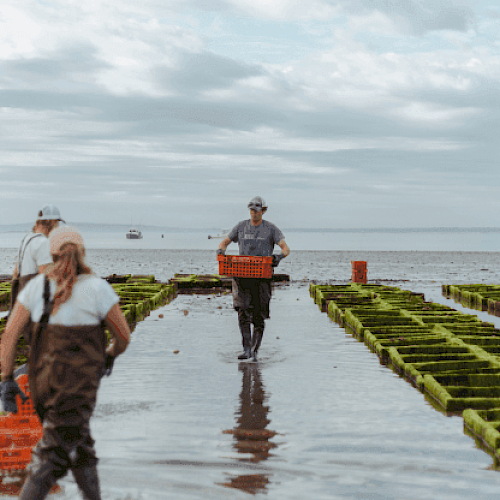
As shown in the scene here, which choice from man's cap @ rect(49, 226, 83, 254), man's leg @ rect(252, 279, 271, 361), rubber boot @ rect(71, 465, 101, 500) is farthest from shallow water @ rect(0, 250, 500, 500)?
man's cap @ rect(49, 226, 83, 254)

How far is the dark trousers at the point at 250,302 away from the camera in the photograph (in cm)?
1057

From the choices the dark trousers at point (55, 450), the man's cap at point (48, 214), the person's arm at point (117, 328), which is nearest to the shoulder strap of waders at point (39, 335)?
the dark trousers at point (55, 450)

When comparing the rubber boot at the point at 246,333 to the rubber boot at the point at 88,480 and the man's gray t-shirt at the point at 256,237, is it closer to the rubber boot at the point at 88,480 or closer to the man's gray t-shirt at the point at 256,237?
the man's gray t-shirt at the point at 256,237

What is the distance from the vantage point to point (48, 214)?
6.96 m

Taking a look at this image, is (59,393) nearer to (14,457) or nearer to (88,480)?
(88,480)

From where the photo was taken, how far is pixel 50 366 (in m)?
4.18

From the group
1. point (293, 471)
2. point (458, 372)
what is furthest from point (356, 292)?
point (293, 471)

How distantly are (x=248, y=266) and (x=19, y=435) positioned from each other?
214 inches

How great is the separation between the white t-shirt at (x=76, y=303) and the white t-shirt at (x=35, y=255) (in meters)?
2.57

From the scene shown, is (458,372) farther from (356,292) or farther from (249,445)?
(356,292)

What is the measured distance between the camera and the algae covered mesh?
723cm

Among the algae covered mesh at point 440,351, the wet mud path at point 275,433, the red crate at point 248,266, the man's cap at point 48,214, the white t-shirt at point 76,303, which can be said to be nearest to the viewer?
the white t-shirt at point 76,303

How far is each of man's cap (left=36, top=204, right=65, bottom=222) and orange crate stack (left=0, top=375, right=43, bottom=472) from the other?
208cm

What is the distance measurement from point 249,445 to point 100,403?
2358 millimetres
